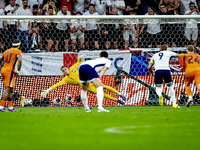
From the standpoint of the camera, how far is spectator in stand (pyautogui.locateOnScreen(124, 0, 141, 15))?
676 inches

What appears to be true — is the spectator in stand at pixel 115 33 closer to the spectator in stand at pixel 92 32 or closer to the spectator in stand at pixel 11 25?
the spectator in stand at pixel 92 32

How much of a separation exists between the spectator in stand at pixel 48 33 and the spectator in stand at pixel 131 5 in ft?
12.1

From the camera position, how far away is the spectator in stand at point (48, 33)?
1559cm

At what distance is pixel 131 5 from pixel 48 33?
4.50 metres

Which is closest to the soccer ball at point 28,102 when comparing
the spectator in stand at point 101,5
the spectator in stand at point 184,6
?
the spectator in stand at point 101,5

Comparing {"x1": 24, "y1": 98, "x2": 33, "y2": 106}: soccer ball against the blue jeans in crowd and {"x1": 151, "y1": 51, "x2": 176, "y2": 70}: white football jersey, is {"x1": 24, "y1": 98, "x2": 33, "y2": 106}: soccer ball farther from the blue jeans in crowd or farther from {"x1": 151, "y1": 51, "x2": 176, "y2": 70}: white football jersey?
{"x1": 151, "y1": 51, "x2": 176, "y2": 70}: white football jersey

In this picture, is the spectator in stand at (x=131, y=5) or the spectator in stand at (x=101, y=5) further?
the spectator in stand at (x=131, y=5)

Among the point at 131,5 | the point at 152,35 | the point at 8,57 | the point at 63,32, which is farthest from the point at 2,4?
the point at 8,57

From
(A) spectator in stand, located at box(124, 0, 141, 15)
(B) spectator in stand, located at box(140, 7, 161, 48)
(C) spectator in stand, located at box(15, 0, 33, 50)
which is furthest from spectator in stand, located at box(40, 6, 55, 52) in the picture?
(B) spectator in stand, located at box(140, 7, 161, 48)

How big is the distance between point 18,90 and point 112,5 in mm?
6363

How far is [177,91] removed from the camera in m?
13.9

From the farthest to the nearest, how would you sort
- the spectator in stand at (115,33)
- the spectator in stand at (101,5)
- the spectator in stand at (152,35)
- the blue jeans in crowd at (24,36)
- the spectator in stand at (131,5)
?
the spectator in stand at (131,5)
the spectator in stand at (101,5)
the spectator in stand at (115,33)
the spectator in stand at (152,35)
the blue jeans in crowd at (24,36)

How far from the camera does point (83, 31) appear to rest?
622 inches

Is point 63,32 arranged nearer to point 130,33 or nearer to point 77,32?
point 77,32
